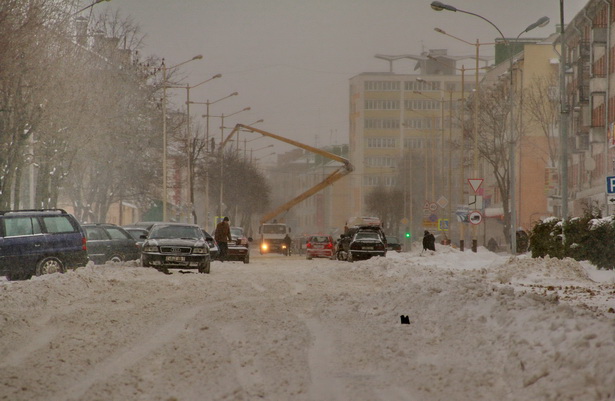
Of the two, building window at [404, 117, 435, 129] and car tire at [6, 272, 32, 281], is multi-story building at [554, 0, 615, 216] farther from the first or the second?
building window at [404, 117, 435, 129]

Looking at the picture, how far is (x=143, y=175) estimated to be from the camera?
66.2 m

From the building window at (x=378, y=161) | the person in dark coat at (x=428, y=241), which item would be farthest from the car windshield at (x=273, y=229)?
the building window at (x=378, y=161)

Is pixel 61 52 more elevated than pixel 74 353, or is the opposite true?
pixel 61 52

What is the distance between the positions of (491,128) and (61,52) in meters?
37.7

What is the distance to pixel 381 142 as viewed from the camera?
17900 cm

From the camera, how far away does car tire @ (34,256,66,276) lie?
2620cm

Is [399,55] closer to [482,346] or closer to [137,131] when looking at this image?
[137,131]

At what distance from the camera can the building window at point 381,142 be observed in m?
179

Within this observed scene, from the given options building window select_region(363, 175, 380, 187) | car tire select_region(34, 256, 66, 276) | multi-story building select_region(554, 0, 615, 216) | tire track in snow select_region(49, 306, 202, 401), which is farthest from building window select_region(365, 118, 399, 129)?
tire track in snow select_region(49, 306, 202, 401)

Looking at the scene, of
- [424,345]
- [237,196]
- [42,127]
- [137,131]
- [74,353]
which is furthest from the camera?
[237,196]

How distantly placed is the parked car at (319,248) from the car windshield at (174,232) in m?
30.3

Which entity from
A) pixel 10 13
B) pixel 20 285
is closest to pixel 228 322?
pixel 20 285

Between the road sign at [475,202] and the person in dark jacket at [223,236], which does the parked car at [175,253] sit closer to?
the person in dark jacket at [223,236]

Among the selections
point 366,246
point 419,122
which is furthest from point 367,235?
point 419,122
